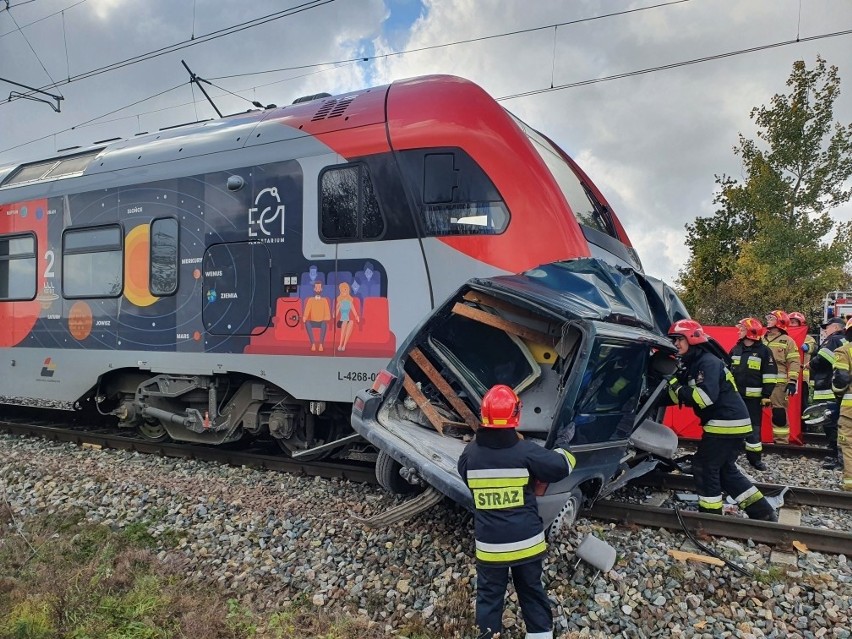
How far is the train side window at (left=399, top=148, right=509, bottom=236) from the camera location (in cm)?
485

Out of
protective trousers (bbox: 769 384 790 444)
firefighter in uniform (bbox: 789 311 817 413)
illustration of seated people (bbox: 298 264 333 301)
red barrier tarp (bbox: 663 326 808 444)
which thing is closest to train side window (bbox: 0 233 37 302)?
illustration of seated people (bbox: 298 264 333 301)

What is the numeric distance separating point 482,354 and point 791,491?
314cm

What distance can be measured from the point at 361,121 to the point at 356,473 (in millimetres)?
3294

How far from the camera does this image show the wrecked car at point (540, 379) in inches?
144

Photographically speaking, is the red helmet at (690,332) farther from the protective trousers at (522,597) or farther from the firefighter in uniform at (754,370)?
the firefighter in uniform at (754,370)

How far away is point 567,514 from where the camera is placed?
3.73 meters

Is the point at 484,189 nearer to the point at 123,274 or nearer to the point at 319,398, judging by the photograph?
the point at 319,398

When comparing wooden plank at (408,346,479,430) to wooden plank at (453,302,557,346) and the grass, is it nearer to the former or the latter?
wooden plank at (453,302,557,346)

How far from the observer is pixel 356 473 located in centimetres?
561

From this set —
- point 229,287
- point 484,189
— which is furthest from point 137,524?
point 484,189

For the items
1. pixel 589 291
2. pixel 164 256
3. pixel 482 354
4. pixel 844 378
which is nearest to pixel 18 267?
pixel 164 256

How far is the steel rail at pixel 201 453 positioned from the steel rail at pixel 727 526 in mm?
2205

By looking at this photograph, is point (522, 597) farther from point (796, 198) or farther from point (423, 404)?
point (796, 198)

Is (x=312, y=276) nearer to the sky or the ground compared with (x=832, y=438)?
nearer to the sky
